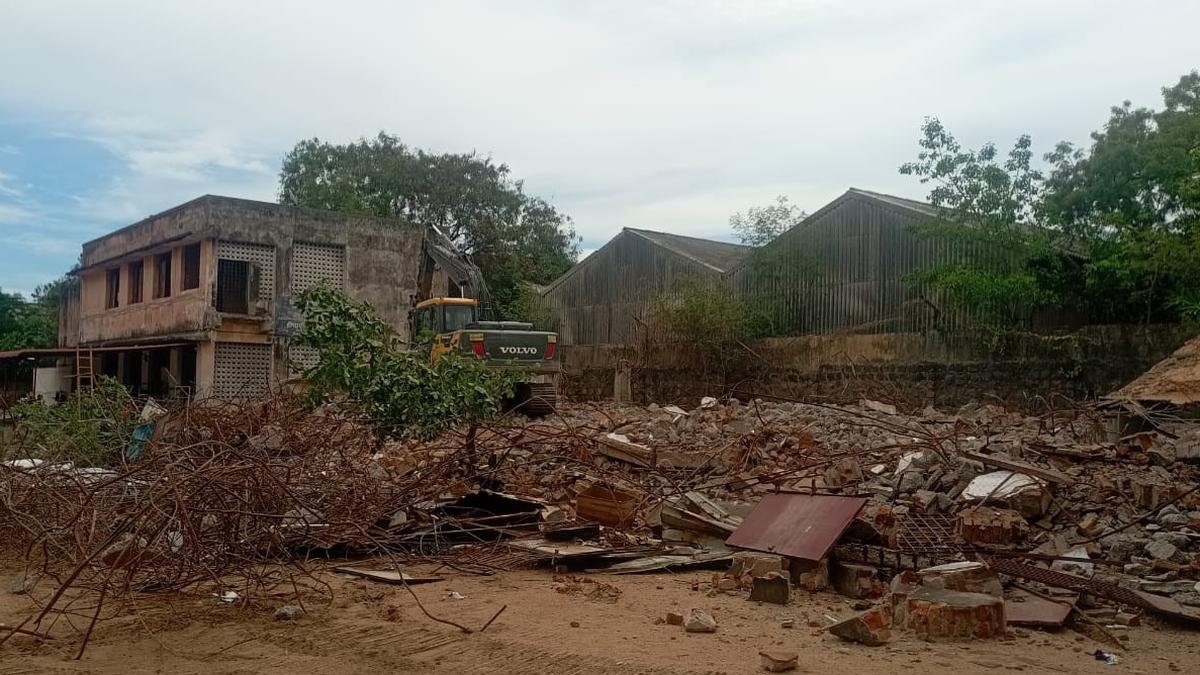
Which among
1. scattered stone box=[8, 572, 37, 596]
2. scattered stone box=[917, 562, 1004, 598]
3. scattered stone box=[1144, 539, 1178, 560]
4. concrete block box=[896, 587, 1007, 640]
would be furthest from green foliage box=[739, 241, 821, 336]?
scattered stone box=[8, 572, 37, 596]

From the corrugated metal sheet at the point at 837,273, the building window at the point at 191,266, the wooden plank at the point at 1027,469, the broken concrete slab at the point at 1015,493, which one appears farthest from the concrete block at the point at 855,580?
the building window at the point at 191,266

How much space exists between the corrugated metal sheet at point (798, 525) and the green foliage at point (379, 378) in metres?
3.56

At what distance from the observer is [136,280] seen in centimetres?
2647

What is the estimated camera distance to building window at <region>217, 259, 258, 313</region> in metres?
23.1

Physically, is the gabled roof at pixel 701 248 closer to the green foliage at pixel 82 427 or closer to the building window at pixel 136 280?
the building window at pixel 136 280

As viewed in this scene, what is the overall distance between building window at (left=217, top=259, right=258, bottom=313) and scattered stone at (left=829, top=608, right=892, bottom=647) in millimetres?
20923

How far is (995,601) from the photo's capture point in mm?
5082

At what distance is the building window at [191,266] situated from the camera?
23422 millimetres

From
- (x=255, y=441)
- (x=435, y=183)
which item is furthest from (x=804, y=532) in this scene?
(x=435, y=183)

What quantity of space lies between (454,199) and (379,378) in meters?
28.6

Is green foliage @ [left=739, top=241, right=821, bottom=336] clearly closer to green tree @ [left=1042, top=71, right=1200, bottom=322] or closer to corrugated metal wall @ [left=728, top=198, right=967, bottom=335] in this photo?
corrugated metal wall @ [left=728, top=198, right=967, bottom=335]

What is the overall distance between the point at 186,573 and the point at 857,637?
414cm

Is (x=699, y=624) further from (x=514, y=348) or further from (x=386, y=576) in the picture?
(x=514, y=348)

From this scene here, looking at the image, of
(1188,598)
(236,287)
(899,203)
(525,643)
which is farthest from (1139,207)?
(236,287)
